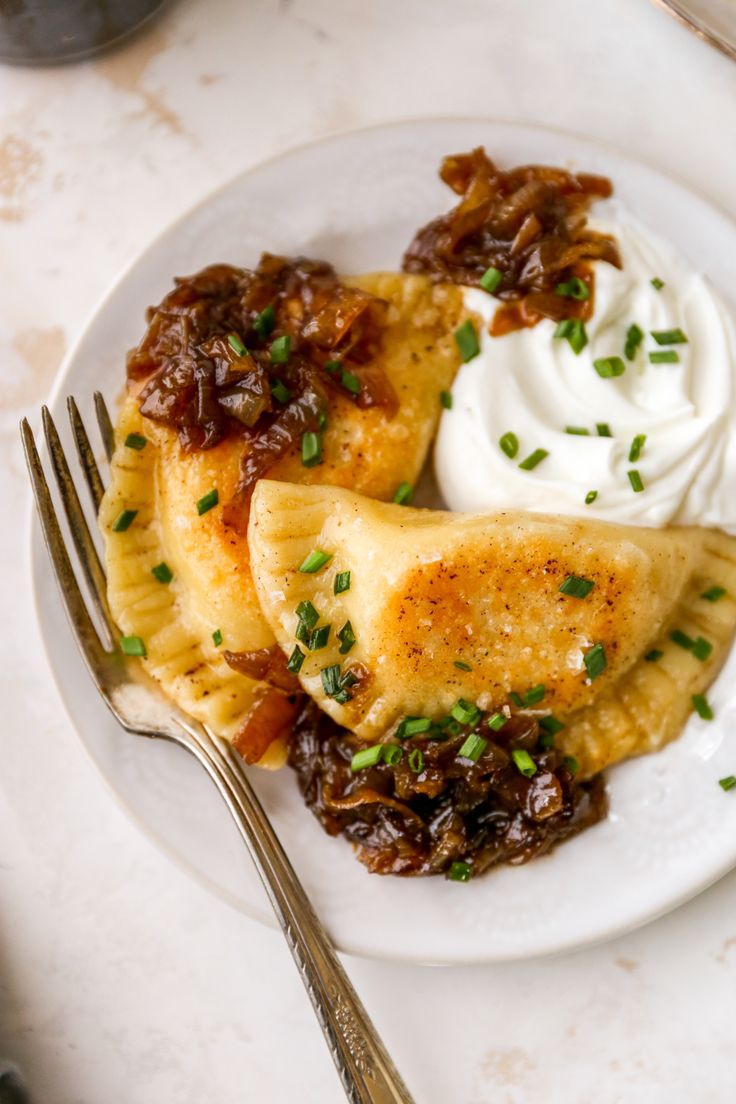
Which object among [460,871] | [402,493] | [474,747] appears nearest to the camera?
[474,747]

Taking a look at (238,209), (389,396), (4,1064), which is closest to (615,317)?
(389,396)

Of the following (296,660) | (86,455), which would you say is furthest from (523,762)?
(86,455)

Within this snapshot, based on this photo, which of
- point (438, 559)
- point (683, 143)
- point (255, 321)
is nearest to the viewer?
point (438, 559)

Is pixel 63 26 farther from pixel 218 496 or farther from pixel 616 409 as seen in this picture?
pixel 616 409

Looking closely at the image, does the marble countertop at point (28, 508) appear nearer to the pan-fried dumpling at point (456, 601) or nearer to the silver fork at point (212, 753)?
the silver fork at point (212, 753)

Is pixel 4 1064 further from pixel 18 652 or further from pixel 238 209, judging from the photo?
pixel 238 209

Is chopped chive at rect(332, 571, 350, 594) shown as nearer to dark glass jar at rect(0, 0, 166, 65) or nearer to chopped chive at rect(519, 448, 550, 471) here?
chopped chive at rect(519, 448, 550, 471)
